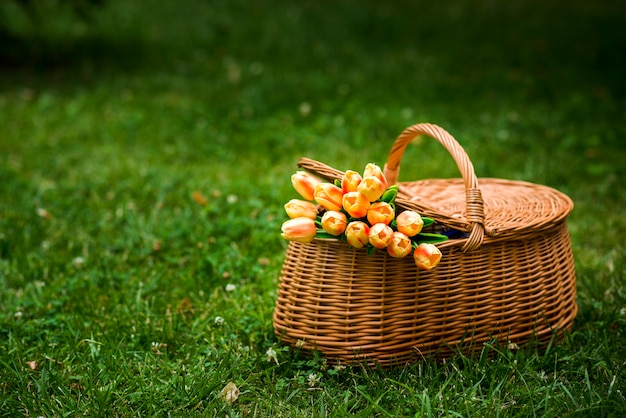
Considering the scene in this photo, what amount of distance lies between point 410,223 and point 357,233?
0.17 m

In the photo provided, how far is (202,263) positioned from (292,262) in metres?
0.87

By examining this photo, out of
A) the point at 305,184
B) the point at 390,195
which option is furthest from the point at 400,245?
the point at 305,184

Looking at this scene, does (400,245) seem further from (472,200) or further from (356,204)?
(472,200)

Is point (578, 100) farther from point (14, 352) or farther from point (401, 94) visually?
point (14, 352)

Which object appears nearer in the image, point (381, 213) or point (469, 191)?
point (381, 213)

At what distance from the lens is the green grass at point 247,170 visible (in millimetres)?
2117

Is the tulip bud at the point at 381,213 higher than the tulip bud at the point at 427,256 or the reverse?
higher

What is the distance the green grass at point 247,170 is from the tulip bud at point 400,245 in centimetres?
41

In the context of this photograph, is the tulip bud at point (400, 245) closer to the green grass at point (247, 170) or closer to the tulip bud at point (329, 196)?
the tulip bud at point (329, 196)

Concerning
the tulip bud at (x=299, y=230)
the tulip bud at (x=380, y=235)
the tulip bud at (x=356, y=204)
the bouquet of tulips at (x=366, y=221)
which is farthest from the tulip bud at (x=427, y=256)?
the tulip bud at (x=299, y=230)

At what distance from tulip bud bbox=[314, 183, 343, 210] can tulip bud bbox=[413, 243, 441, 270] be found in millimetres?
297

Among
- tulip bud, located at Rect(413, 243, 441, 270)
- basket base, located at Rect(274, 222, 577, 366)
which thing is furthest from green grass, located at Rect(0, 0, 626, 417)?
tulip bud, located at Rect(413, 243, 441, 270)

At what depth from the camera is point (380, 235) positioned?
6.39ft

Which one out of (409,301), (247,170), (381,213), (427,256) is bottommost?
(247,170)
